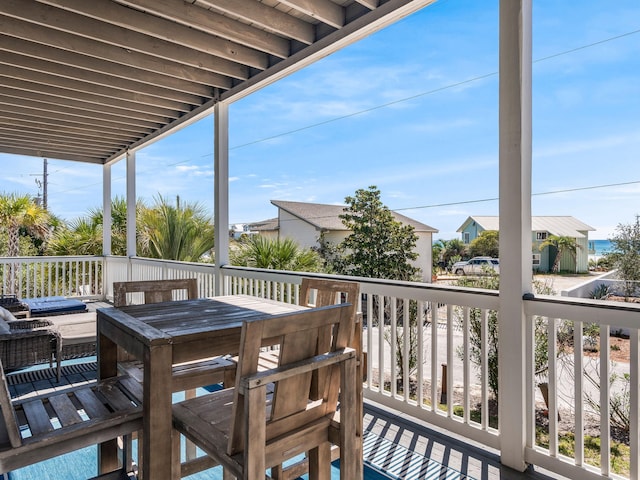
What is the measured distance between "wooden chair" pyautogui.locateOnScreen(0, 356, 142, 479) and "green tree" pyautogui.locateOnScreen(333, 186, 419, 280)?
8.20 m

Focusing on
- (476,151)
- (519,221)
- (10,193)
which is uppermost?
(476,151)

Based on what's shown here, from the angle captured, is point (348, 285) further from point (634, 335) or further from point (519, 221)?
point (634, 335)

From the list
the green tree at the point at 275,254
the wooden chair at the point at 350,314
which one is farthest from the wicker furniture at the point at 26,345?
the green tree at the point at 275,254

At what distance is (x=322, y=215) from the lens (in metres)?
15.1

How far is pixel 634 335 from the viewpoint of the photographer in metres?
1.83

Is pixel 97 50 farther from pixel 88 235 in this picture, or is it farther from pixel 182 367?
pixel 88 235

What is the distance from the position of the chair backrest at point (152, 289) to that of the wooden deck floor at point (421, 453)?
4.99 ft

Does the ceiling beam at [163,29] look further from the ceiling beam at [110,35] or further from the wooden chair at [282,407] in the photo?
the wooden chair at [282,407]

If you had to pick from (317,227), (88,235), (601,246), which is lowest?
(601,246)

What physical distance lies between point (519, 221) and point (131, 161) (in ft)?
22.2

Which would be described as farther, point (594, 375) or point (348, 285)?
point (594, 375)

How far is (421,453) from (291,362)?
4.79ft

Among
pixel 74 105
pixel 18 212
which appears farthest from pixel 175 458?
pixel 18 212

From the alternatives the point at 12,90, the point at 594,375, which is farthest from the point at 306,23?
the point at 594,375
